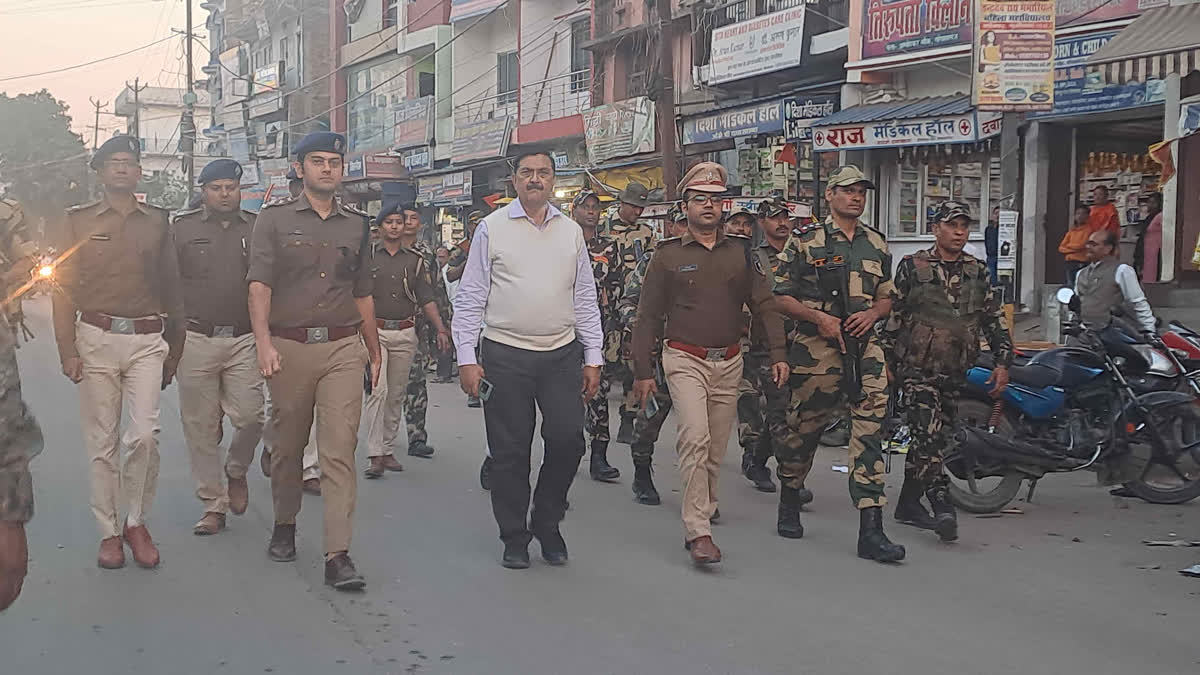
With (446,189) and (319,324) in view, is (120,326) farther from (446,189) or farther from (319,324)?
(446,189)

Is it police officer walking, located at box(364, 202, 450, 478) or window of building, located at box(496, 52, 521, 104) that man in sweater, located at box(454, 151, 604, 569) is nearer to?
police officer walking, located at box(364, 202, 450, 478)

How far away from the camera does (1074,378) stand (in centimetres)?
766

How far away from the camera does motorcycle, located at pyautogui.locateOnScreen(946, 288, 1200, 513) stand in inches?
294

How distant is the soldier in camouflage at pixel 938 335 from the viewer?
6891 millimetres

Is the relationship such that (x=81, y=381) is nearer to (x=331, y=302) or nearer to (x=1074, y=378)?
(x=331, y=302)

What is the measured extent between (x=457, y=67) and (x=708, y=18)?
13127 millimetres

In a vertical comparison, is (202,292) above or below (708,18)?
below

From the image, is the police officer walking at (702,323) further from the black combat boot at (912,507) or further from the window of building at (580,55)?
the window of building at (580,55)

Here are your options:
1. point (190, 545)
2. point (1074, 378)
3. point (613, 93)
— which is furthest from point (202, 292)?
point (613, 93)

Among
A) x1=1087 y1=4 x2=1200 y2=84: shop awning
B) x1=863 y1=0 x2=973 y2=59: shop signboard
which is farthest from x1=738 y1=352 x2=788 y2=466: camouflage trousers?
x1=863 y1=0 x2=973 y2=59: shop signboard

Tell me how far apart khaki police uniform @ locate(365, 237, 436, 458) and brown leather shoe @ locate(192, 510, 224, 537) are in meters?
2.12

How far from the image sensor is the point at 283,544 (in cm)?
609

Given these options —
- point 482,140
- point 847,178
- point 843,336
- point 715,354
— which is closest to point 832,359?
point 843,336

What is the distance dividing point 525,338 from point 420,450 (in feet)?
13.2
